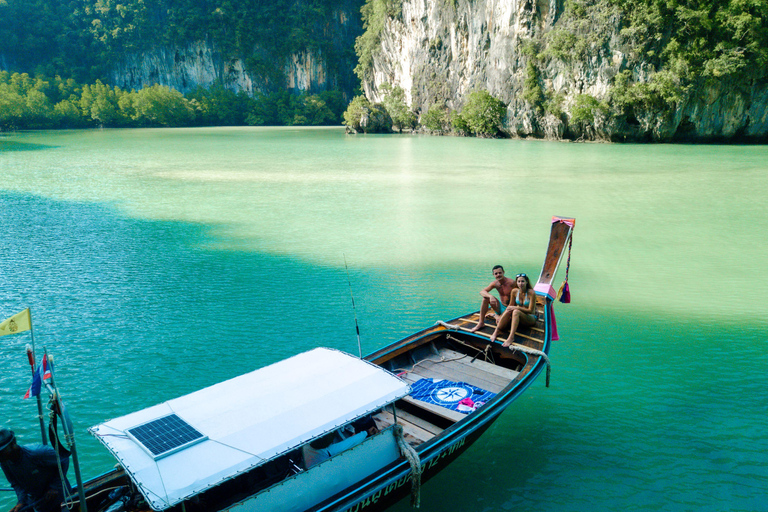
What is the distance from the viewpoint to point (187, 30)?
10019 centimetres

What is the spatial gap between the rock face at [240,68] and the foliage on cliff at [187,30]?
2.54 ft

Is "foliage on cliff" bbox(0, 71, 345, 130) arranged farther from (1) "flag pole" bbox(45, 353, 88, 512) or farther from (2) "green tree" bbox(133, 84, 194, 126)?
(1) "flag pole" bbox(45, 353, 88, 512)

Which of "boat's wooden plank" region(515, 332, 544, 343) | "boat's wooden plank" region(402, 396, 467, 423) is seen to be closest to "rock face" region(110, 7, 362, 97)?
"boat's wooden plank" region(515, 332, 544, 343)

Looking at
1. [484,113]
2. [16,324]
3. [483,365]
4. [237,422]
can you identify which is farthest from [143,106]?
[237,422]

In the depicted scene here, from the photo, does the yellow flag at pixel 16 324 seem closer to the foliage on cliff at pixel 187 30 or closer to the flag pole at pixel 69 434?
the flag pole at pixel 69 434

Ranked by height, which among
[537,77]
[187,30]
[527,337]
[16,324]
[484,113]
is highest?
[187,30]

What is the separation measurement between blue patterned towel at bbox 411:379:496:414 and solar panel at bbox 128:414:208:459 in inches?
121

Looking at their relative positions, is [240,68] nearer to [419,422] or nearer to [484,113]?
[484,113]

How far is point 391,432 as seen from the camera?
212 inches

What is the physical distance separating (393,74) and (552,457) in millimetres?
74999

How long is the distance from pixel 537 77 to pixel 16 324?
52.3 metres

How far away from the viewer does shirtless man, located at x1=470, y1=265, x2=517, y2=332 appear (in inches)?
334

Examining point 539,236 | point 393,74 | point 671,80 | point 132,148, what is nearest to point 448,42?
point 393,74

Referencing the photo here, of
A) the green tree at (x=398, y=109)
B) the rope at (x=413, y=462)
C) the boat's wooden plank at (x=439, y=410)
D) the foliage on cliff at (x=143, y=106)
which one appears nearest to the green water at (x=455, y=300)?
the rope at (x=413, y=462)
